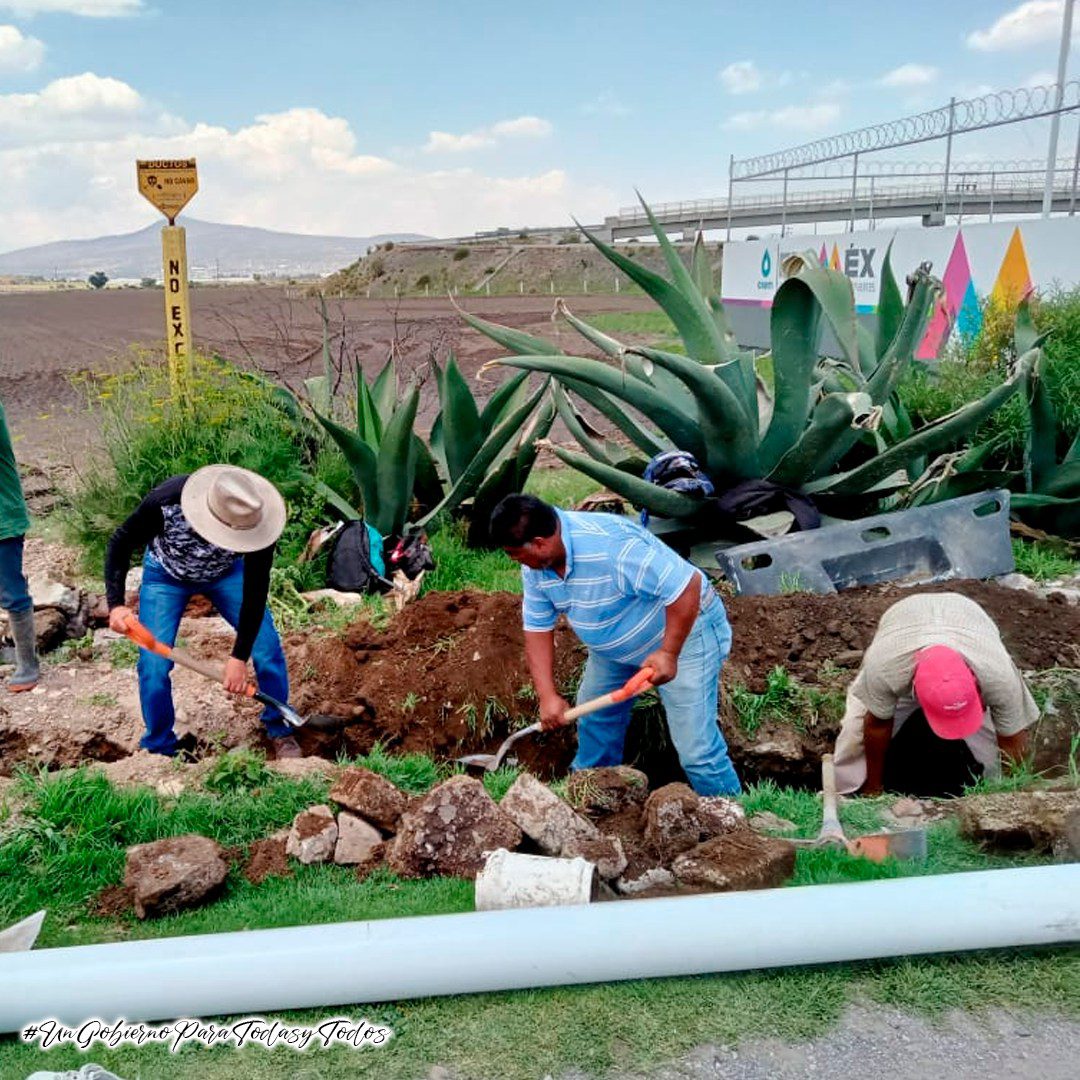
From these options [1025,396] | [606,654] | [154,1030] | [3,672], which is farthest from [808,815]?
[3,672]

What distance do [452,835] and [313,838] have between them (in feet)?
1.44

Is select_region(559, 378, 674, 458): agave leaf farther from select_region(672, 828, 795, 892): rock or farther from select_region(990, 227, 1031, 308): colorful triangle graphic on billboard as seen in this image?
select_region(990, 227, 1031, 308): colorful triangle graphic on billboard

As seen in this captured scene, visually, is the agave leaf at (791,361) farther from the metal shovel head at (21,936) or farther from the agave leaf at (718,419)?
the metal shovel head at (21,936)

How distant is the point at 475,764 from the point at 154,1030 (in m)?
2.41

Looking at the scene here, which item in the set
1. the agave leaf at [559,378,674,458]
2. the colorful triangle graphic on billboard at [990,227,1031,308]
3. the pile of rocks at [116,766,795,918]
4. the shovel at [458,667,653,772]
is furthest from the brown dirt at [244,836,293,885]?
the colorful triangle graphic on billboard at [990,227,1031,308]

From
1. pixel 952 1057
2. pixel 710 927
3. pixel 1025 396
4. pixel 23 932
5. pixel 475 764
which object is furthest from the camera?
pixel 1025 396

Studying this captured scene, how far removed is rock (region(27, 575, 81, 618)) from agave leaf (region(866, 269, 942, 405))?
4624mm

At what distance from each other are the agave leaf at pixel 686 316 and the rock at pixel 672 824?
11.1ft

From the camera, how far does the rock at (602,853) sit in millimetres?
3260

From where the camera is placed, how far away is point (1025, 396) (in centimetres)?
653

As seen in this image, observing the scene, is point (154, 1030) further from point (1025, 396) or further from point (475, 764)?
point (1025, 396)

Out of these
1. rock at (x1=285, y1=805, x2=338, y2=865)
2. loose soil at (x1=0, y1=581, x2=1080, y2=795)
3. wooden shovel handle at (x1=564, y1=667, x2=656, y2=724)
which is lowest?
loose soil at (x1=0, y1=581, x2=1080, y2=795)

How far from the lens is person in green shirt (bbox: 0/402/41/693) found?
18.9ft

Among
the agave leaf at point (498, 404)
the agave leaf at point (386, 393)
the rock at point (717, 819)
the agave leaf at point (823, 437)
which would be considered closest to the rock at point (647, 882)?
the rock at point (717, 819)
